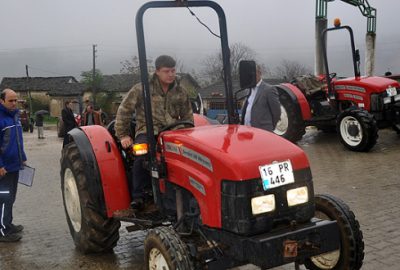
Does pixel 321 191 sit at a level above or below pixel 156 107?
below

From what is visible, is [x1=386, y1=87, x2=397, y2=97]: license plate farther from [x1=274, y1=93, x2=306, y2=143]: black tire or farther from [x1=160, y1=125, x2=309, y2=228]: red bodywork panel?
[x1=160, y1=125, x2=309, y2=228]: red bodywork panel

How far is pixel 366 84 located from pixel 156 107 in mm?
7627

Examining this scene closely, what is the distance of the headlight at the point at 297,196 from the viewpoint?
3424mm

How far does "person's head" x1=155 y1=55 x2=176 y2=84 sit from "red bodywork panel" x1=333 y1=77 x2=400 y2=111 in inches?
295

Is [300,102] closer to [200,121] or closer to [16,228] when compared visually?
[200,121]

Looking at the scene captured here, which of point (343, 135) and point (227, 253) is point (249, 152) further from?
point (343, 135)

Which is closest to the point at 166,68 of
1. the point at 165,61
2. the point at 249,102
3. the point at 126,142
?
the point at 165,61

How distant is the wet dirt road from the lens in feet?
16.3

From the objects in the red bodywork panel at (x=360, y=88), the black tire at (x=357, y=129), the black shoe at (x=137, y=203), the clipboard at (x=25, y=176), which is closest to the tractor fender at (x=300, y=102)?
the red bodywork panel at (x=360, y=88)

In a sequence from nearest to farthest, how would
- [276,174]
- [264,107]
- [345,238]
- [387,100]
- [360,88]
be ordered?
[276,174] < [345,238] < [264,107] < [387,100] < [360,88]

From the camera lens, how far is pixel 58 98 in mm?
74438

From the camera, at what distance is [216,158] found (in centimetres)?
339

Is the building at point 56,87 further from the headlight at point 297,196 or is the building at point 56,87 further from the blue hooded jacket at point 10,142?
the headlight at point 297,196

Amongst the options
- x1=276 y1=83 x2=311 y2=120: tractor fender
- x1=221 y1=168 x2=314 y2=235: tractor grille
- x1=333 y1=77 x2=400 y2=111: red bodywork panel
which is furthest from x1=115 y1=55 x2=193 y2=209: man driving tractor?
x1=276 y1=83 x2=311 y2=120: tractor fender
